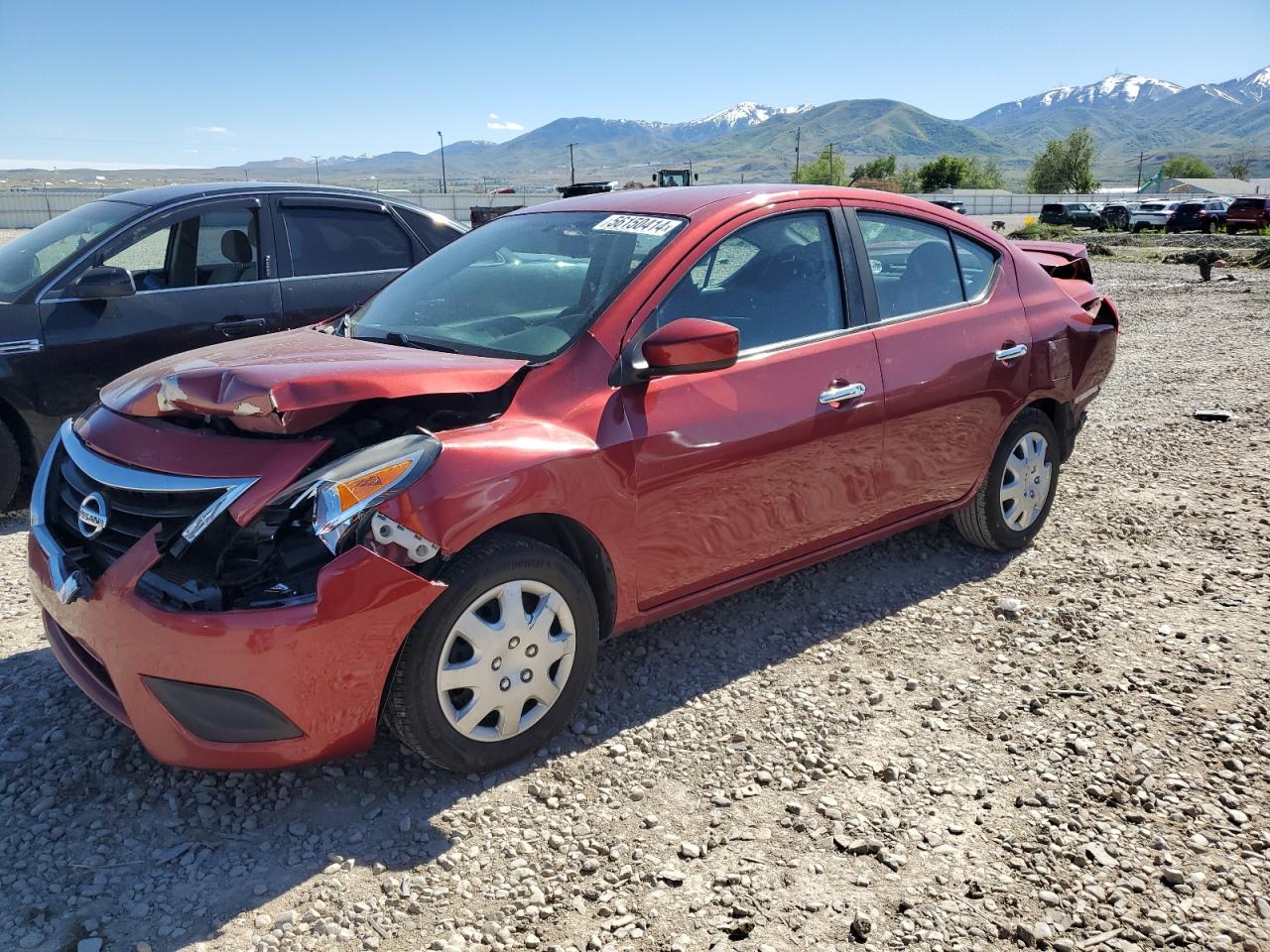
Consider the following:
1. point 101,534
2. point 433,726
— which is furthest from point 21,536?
point 433,726

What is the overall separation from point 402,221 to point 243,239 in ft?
3.57

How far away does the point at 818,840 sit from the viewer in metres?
2.80

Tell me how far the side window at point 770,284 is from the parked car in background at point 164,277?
2510 millimetres

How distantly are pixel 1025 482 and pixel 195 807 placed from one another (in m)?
3.81

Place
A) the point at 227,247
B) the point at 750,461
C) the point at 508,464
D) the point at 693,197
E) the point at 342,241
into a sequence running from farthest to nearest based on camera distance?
the point at 342,241, the point at 227,247, the point at 693,197, the point at 750,461, the point at 508,464

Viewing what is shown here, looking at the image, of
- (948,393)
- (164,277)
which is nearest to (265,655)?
(948,393)

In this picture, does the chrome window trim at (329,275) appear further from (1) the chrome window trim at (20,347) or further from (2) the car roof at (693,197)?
(2) the car roof at (693,197)

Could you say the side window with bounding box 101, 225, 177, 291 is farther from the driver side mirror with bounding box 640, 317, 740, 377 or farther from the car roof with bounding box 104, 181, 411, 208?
the driver side mirror with bounding box 640, 317, 740, 377

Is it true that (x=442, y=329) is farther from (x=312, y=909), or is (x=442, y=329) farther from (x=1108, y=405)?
(x=1108, y=405)

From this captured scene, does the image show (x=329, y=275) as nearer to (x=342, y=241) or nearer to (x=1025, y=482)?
(x=342, y=241)

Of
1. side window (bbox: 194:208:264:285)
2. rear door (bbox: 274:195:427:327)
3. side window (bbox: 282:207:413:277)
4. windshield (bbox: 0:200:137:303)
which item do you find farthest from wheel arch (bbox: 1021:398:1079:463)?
windshield (bbox: 0:200:137:303)

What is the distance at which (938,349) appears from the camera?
13.6ft

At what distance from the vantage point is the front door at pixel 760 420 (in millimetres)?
3326

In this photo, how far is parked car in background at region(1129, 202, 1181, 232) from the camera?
46156mm
